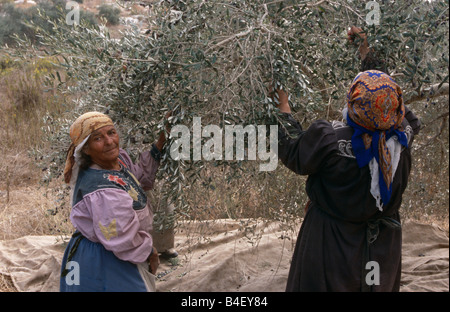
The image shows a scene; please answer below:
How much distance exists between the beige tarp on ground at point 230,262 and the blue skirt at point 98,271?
111 cm

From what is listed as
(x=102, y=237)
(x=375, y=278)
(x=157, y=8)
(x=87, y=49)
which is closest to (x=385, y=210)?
(x=375, y=278)

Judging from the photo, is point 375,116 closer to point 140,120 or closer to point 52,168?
point 140,120

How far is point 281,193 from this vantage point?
14.0ft

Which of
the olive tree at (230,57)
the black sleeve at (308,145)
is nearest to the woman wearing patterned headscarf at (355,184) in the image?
the black sleeve at (308,145)

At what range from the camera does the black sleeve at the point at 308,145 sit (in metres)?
2.69

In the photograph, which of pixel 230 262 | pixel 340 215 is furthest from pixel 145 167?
pixel 230 262

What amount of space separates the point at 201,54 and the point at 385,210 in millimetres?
1443

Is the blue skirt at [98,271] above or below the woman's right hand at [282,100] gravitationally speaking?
below

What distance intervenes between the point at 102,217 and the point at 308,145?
4.26 ft

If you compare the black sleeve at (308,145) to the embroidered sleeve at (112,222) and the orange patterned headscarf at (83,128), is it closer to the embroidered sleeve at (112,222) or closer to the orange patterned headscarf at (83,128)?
the embroidered sleeve at (112,222)

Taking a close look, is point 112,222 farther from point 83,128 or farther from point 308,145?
point 308,145

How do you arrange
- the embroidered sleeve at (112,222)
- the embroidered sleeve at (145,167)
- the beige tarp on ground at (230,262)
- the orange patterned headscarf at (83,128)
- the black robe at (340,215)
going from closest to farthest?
the black robe at (340,215)
the embroidered sleeve at (112,222)
the orange patterned headscarf at (83,128)
the embroidered sleeve at (145,167)
the beige tarp on ground at (230,262)

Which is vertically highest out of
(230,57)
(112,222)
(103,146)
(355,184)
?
(230,57)

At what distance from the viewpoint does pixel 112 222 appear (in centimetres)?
286
